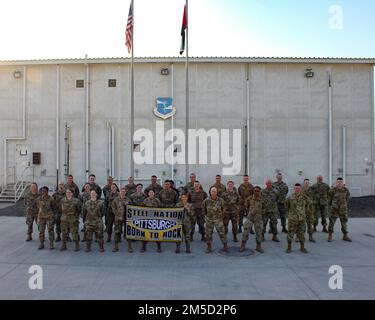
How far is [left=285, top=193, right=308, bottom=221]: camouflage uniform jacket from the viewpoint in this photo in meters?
8.65

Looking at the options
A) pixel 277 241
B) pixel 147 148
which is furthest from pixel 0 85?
pixel 277 241

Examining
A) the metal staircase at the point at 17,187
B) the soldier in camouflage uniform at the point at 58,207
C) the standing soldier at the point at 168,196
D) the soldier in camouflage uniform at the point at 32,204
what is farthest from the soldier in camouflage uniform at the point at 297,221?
the metal staircase at the point at 17,187

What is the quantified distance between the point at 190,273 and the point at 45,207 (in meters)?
4.58

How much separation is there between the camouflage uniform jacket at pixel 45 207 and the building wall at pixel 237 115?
9403 millimetres

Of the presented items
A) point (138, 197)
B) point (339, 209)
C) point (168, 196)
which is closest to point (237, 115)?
point (339, 209)

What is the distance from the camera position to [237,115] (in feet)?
61.2

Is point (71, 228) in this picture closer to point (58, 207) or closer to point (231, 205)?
point (58, 207)

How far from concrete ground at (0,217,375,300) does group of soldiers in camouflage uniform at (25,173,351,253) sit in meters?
0.45

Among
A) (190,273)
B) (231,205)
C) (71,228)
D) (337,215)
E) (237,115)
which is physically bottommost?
(190,273)

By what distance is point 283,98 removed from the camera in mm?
18781

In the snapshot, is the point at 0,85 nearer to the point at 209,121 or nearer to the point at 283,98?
the point at 209,121

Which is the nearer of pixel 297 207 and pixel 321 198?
pixel 297 207

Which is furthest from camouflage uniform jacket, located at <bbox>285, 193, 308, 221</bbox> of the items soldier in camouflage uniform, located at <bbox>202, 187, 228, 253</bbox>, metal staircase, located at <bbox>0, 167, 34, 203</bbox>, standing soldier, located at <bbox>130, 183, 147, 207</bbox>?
metal staircase, located at <bbox>0, 167, 34, 203</bbox>

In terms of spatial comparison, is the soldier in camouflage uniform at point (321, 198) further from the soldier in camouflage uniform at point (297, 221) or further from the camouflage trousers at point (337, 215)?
the soldier in camouflage uniform at point (297, 221)
